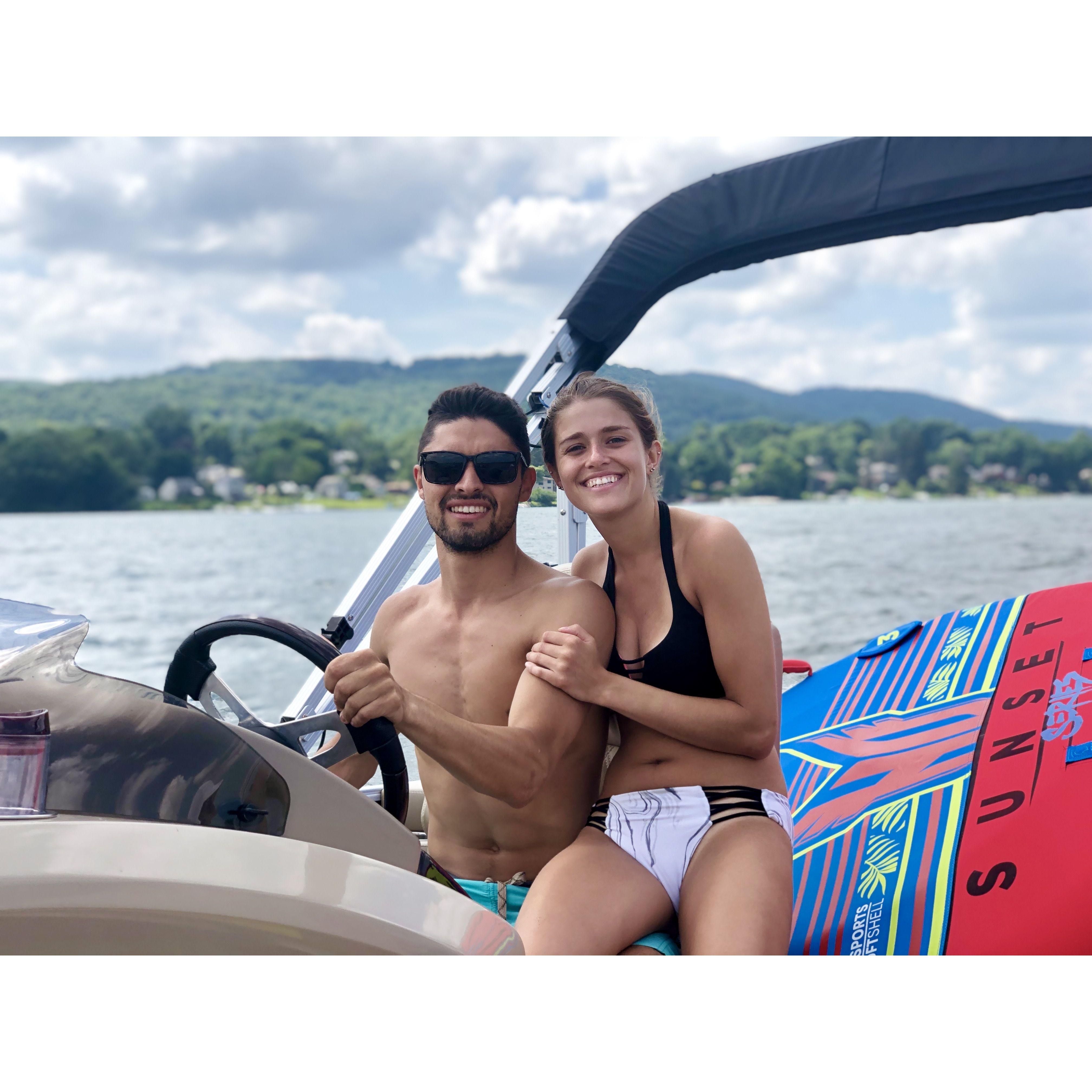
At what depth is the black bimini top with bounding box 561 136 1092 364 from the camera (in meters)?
1.89

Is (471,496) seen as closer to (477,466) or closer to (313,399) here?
(477,466)

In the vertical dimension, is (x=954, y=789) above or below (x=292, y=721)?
below

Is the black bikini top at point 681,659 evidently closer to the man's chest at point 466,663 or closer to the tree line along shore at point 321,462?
the man's chest at point 466,663

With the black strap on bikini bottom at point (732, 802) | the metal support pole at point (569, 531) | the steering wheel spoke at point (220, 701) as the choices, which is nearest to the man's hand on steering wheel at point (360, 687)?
the steering wheel spoke at point (220, 701)

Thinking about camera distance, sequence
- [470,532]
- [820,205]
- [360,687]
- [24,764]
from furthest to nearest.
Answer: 1. [820,205]
2. [470,532]
3. [360,687]
4. [24,764]

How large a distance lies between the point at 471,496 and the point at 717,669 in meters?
0.52

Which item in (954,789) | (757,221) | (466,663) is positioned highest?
(757,221)

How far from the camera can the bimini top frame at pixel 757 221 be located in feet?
6.21

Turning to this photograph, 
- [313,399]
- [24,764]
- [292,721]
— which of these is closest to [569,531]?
[292,721]

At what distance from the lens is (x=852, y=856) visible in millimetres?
2100

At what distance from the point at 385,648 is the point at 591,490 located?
0.53 m

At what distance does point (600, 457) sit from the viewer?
1.67 meters

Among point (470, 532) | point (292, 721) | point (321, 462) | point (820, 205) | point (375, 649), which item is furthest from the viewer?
point (321, 462)
